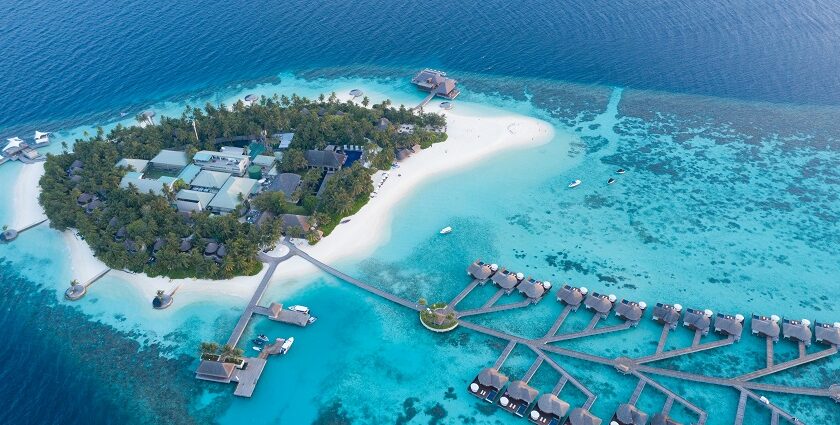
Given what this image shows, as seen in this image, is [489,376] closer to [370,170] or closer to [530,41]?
[370,170]

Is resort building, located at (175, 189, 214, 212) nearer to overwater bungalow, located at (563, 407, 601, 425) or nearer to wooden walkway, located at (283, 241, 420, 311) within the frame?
wooden walkway, located at (283, 241, 420, 311)

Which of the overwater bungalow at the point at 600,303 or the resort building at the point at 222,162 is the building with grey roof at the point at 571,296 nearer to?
the overwater bungalow at the point at 600,303

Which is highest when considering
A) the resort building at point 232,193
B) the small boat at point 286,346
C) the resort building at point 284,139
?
the resort building at point 284,139

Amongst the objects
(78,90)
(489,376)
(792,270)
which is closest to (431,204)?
(489,376)

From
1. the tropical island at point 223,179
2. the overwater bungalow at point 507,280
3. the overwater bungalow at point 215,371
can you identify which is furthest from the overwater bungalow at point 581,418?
the tropical island at point 223,179

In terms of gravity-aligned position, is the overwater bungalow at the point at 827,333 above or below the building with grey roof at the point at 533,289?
above

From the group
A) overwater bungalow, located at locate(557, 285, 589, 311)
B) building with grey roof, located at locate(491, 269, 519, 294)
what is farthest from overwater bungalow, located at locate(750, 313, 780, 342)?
building with grey roof, located at locate(491, 269, 519, 294)
